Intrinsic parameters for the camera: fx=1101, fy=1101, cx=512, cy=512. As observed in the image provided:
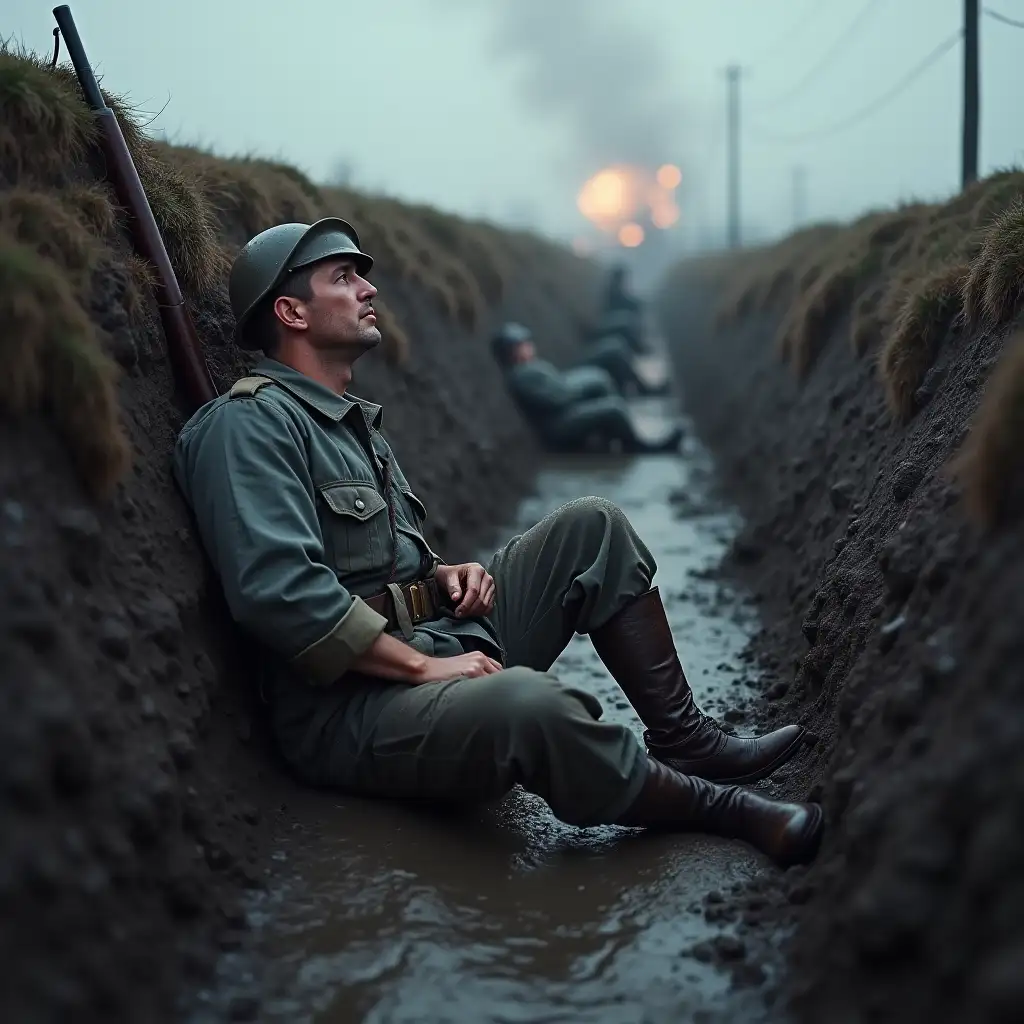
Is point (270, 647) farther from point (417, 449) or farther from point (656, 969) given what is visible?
point (417, 449)

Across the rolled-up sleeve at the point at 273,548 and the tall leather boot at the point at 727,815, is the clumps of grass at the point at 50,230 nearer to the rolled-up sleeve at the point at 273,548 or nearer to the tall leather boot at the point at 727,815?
the rolled-up sleeve at the point at 273,548

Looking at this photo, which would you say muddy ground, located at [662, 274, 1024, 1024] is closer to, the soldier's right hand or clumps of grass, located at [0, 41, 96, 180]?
the soldier's right hand

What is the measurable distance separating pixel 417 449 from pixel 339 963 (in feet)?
14.6

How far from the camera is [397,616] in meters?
3.40

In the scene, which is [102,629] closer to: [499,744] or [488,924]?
[499,744]

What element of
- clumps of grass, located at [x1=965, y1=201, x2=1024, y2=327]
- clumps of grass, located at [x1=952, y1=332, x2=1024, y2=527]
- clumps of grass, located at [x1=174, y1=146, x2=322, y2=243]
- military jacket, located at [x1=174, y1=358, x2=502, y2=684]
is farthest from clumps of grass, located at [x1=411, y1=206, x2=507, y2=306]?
clumps of grass, located at [x1=952, y1=332, x2=1024, y2=527]

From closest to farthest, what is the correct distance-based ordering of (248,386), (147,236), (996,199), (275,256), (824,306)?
(248,386), (275,256), (147,236), (996,199), (824,306)

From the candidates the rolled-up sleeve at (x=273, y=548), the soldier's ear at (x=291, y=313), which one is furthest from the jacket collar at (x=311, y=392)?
the rolled-up sleeve at (x=273, y=548)

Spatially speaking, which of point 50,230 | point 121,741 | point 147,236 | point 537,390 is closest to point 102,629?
point 121,741

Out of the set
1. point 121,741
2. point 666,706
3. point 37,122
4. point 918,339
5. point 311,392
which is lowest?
point 666,706

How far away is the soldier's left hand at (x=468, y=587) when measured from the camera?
3.63 metres

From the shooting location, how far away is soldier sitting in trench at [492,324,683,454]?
35.7ft

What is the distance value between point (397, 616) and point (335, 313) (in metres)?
1.02

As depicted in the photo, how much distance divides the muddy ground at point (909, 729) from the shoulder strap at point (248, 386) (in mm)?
1972
